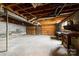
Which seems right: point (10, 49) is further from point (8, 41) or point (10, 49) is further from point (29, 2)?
point (29, 2)

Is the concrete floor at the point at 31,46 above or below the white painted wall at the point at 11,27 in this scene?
below

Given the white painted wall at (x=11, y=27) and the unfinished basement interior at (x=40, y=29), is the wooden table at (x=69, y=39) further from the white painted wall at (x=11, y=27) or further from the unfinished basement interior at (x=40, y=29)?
the white painted wall at (x=11, y=27)

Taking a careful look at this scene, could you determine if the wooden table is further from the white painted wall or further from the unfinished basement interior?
the white painted wall

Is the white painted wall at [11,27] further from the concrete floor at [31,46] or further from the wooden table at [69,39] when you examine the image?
the wooden table at [69,39]

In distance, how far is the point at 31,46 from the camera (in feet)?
5.60

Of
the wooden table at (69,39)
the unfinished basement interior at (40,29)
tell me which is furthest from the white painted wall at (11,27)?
the wooden table at (69,39)

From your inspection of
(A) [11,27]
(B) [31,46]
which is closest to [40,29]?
(B) [31,46]

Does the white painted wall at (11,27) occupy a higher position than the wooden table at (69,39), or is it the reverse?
the white painted wall at (11,27)

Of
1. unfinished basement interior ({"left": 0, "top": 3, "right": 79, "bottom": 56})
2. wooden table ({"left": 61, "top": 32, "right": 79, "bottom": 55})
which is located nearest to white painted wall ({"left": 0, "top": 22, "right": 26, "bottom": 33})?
unfinished basement interior ({"left": 0, "top": 3, "right": 79, "bottom": 56})

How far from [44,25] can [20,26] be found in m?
0.27

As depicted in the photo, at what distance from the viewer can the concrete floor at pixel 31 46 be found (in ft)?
5.57

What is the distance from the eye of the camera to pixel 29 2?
1.68 meters

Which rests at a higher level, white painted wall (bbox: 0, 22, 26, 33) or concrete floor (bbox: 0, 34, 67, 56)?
white painted wall (bbox: 0, 22, 26, 33)

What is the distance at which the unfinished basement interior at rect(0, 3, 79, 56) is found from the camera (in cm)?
168
